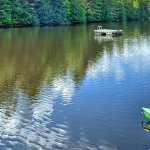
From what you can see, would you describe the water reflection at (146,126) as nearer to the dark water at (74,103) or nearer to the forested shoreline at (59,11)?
the dark water at (74,103)

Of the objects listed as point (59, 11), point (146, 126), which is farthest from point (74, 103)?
point (59, 11)

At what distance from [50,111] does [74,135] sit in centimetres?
279

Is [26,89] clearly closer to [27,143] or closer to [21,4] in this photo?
[27,143]

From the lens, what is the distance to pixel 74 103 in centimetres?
1465

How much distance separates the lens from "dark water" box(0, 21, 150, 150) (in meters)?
10.5

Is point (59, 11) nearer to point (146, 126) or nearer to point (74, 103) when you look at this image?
point (74, 103)

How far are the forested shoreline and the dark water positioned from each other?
177 feet

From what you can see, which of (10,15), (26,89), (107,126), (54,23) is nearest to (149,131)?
(107,126)

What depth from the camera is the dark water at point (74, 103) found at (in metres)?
10.5

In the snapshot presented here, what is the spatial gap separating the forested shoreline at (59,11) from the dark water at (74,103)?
53.9 meters

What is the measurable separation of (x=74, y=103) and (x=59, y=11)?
78.9 metres

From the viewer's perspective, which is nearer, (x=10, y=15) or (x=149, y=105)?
(x=149, y=105)

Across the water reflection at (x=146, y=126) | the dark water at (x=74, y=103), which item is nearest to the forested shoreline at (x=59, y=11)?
the dark water at (x=74, y=103)

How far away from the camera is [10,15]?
75000 millimetres
